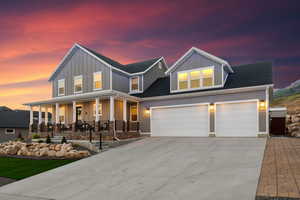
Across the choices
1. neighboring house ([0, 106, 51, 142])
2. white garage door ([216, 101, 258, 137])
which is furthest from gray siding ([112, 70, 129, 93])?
neighboring house ([0, 106, 51, 142])

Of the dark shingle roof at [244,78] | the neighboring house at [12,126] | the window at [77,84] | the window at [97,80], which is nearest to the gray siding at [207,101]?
the dark shingle roof at [244,78]

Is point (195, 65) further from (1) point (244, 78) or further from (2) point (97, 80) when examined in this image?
(2) point (97, 80)

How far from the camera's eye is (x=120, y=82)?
65.3 ft

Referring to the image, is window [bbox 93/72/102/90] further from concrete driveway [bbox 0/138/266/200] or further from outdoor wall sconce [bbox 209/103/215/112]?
outdoor wall sconce [bbox 209/103/215/112]

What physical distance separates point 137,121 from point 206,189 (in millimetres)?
12911

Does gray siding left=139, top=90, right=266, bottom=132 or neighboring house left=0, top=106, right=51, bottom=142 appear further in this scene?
neighboring house left=0, top=106, right=51, bottom=142

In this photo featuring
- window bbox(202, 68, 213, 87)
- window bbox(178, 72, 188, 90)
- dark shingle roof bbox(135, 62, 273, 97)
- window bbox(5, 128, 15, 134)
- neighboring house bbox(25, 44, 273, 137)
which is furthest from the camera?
window bbox(5, 128, 15, 134)

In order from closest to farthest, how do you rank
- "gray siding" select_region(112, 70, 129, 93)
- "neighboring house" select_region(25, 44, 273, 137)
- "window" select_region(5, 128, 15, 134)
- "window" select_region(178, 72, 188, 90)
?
"neighboring house" select_region(25, 44, 273, 137) → "window" select_region(178, 72, 188, 90) → "gray siding" select_region(112, 70, 129, 93) → "window" select_region(5, 128, 15, 134)

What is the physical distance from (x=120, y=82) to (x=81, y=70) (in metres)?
4.17

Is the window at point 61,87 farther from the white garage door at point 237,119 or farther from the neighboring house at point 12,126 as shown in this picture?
the white garage door at point 237,119

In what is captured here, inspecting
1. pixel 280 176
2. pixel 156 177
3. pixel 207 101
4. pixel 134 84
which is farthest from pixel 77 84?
pixel 280 176

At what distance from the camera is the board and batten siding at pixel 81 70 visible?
1932 cm

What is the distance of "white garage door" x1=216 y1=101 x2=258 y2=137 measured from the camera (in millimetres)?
14114

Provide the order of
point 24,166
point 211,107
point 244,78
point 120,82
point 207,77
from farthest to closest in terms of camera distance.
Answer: point 120,82
point 207,77
point 244,78
point 211,107
point 24,166
